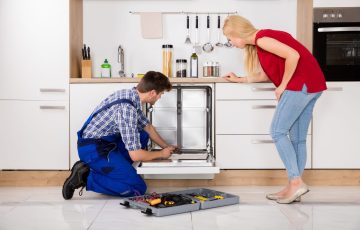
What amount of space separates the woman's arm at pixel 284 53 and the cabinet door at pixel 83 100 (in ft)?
3.74

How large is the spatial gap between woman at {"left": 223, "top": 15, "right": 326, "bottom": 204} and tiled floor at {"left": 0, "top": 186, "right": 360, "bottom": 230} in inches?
7.8

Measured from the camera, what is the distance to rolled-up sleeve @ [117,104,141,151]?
3135 mm

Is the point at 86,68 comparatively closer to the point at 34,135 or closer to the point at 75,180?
the point at 34,135

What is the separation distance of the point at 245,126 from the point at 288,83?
0.82m

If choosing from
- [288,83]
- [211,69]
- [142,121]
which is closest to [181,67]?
[211,69]

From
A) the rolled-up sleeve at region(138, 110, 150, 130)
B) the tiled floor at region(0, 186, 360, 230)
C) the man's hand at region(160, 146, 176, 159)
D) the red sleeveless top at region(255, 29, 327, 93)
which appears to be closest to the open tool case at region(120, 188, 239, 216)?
the tiled floor at region(0, 186, 360, 230)

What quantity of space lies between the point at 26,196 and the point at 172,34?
176 centimetres

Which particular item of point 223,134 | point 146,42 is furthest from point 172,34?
point 223,134

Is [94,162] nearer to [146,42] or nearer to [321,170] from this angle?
[146,42]

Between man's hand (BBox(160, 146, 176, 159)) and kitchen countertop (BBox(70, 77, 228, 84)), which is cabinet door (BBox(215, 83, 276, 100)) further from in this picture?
man's hand (BBox(160, 146, 176, 159))

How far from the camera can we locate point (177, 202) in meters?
2.85

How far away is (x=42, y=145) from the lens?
3.80 m

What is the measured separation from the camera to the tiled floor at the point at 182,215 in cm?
253

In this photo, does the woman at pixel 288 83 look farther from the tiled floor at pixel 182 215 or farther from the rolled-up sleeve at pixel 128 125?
the rolled-up sleeve at pixel 128 125
